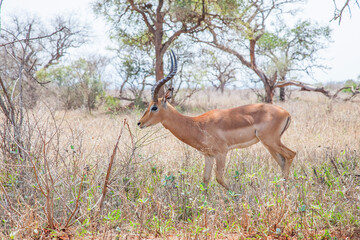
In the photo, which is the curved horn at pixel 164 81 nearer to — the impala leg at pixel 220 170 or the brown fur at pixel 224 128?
the brown fur at pixel 224 128

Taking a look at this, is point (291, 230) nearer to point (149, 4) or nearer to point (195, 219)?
point (195, 219)

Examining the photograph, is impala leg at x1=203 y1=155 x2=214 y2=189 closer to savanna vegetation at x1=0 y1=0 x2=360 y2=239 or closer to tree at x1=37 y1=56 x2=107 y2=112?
savanna vegetation at x1=0 y1=0 x2=360 y2=239

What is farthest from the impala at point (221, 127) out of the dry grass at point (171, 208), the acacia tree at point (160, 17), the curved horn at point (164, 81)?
the acacia tree at point (160, 17)

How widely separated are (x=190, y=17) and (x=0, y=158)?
9846 mm

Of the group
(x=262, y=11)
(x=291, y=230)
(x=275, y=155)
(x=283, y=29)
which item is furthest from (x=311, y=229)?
(x=283, y=29)

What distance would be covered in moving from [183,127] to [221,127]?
52 cm

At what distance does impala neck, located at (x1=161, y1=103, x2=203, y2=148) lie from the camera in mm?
4598

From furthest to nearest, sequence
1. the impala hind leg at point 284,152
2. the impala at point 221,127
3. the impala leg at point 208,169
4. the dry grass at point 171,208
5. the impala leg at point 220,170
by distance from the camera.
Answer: the impala hind leg at point 284,152, the impala at point 221,127, the impala leg at point 208,169, the impala leg at point 220,170, the dry grass at point 171,208

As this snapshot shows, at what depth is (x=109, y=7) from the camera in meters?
13.5

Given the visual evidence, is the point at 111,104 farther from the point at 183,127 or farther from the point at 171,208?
the point at 171,208

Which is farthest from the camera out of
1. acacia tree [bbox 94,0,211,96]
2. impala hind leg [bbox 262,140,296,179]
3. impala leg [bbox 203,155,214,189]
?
acacia tree [bbox 94,0,211,96]

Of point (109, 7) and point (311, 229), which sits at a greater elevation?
point (109, 7)

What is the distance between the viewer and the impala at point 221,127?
4.54 meters

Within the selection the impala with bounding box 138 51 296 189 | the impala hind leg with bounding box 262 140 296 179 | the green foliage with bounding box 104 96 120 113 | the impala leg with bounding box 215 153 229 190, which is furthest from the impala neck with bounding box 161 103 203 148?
the green foliage with bounding box 104 96 120 113
